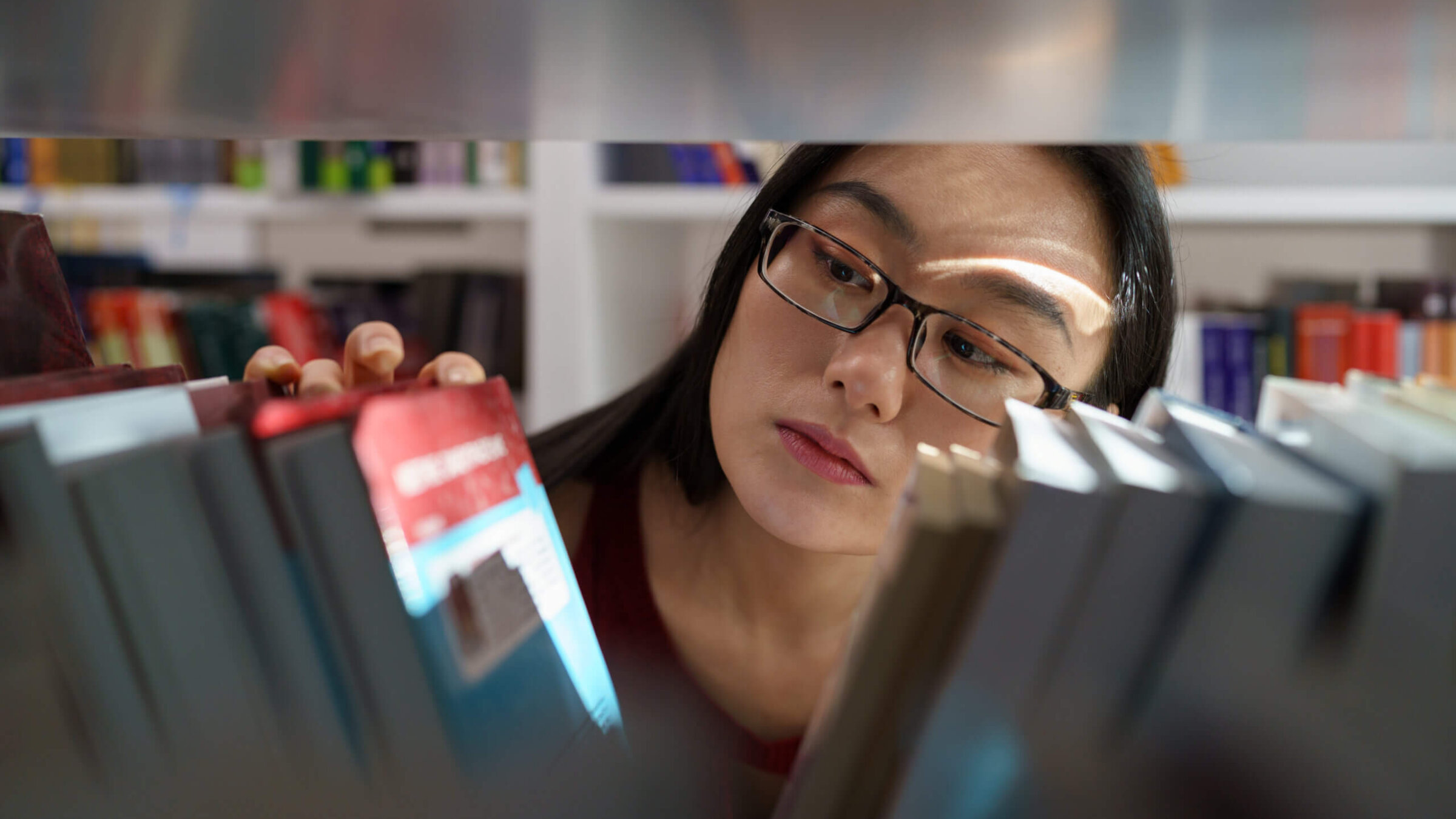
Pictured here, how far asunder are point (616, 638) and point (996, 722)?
0.76 metres

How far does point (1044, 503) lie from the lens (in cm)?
26

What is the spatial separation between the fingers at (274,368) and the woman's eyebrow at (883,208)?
47cm

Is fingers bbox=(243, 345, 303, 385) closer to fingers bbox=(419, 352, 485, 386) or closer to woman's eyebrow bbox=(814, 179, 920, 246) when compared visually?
fingers bbox=(419, 352, 485, 386)

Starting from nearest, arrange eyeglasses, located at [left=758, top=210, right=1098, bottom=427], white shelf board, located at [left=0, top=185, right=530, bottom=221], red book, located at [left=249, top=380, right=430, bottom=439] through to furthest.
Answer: red book, located at [left=249, top=380, right=430, bottom=439] < eyeglasses, located at [left=758, top=210, right=1098, bottom=427] < white shelf board, located at [left=0, top=185, right=530, bottom=221]

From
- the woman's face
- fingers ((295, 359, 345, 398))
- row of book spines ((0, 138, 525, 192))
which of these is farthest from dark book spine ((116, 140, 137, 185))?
the woman's face

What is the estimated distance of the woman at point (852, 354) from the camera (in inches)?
30.0

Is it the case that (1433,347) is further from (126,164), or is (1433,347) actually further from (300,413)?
(126,164)

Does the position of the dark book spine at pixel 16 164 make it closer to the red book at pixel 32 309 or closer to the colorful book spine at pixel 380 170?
the colorful book spine at pixel 380 170

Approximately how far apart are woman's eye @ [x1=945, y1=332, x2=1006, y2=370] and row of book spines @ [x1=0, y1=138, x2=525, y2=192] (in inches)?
60.1

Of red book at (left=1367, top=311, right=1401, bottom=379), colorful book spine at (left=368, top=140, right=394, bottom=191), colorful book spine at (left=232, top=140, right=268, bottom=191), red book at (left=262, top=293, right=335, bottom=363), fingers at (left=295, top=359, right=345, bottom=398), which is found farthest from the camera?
colorful book spine at (left=232, top=140, right=268, bottom=191)

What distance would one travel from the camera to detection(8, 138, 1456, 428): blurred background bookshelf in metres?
1.79

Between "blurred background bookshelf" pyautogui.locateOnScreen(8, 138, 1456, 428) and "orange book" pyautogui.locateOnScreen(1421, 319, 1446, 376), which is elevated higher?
"blurred background bookshelf" pyautogui.locateOnScreen(8, 138, 1456, 428)

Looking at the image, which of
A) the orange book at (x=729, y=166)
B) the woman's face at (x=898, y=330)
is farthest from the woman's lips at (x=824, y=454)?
the orange book at (x=729, y=166)

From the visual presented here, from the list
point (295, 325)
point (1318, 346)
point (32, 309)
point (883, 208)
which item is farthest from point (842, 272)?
point (295, 325)
